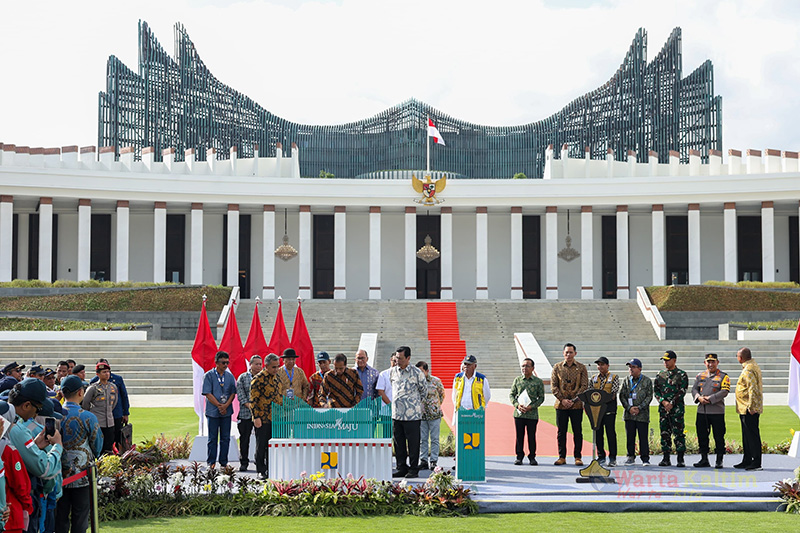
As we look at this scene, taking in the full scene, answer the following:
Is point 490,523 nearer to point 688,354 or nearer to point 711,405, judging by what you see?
point 711,405

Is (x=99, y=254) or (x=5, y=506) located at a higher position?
(x=99, y=254)

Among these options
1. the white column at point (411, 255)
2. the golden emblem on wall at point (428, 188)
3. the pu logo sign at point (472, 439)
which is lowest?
the pu logo sign at point (472, 439)

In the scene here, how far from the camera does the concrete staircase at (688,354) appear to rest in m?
24.7

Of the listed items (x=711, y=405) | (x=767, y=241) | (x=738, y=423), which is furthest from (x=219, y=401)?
(x=767, y=241)

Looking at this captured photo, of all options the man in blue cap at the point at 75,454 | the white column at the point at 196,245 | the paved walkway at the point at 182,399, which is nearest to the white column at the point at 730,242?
the paved walkway at the point at 182,399

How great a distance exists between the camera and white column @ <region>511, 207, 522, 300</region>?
40.0 metres

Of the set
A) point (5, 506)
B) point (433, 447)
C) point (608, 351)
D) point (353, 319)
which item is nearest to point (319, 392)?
point (433, 447)

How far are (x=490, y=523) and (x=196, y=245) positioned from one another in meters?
32.3

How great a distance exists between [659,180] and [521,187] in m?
6.19

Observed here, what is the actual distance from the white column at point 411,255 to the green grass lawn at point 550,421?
20.3 metres

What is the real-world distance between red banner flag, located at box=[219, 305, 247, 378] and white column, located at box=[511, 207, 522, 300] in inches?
1020

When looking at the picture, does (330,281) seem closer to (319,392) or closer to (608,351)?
(608,351)

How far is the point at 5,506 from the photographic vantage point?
5.18 m

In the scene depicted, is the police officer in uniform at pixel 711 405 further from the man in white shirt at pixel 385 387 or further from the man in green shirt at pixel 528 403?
the man in white shirt at pixel 385 387
